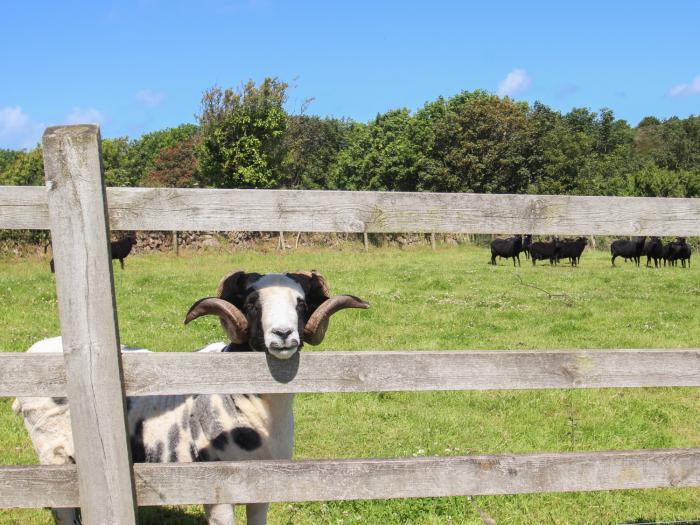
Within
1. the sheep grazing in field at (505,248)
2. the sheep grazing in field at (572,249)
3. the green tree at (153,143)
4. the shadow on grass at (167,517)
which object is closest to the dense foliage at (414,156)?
the green tree at (153,143)

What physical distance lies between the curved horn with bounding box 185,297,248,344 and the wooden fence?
462 millimetres

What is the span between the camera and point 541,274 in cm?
2192

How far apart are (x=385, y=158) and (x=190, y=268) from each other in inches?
1519

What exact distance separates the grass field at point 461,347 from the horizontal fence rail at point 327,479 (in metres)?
2.06

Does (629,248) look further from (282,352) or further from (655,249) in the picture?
(282,352)

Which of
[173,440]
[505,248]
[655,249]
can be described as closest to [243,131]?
[505,248]

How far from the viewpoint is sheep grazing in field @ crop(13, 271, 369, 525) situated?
342 cm

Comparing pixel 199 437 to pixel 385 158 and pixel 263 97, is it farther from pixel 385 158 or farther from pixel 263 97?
pixel 385 158

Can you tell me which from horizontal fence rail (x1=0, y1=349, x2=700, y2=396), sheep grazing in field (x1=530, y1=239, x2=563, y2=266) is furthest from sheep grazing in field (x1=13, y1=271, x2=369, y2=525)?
sheep grazing in field (x1=530, y1=239, x2=563, y2=266)

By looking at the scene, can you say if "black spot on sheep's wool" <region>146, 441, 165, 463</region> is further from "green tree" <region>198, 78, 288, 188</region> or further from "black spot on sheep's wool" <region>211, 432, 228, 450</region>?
"green tree" <region>198, 78, 288, 188</region>

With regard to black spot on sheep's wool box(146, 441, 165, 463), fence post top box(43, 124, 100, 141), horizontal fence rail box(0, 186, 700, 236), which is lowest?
black spot on sheep's wool box(146, 441, 165, 463)

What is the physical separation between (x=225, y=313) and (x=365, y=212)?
95cm

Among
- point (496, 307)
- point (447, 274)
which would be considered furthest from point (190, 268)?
point (496, 307)

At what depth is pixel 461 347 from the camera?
34.5 feet
